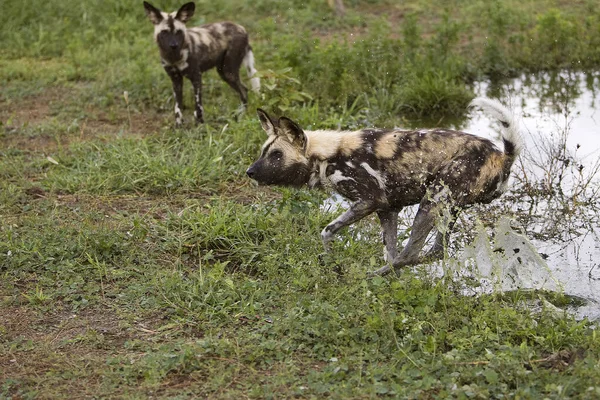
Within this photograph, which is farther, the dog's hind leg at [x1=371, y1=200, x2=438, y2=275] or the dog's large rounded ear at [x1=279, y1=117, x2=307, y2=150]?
the dog's large rounded ear at [x1=279, y1=117, x2=307, y2=150]

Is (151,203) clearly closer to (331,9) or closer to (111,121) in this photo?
(111,121)

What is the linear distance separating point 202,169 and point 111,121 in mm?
1697

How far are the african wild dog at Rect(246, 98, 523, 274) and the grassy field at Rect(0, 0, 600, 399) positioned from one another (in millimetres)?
286

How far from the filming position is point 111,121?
24.1 feet

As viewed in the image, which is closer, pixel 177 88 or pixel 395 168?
pixel 395 168

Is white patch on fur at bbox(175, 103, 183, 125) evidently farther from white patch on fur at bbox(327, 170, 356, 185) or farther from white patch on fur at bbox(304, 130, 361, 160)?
white patch on fur at bbox(327, 170, 356, 185)

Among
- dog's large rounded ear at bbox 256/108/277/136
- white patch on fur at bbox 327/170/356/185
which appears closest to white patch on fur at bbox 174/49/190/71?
dog's large rounded ear at bbox 256/108/277/136

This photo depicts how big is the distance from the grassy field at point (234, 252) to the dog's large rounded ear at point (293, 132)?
1.48 ft

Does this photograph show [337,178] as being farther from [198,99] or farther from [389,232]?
[198,99]

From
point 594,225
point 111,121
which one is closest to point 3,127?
point 111,121

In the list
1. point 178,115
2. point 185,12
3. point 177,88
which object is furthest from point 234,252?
point 185,12

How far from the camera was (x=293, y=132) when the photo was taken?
14.9 feet

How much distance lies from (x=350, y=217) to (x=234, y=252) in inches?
26.5

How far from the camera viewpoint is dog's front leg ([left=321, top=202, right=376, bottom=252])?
14.6 ft
